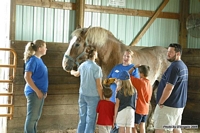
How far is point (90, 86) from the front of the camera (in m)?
4.39

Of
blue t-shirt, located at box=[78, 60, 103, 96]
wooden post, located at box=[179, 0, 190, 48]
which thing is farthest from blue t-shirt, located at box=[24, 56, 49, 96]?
wooden post, located at box=[179, 0, 190, 48]

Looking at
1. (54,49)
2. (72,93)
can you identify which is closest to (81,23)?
(54,49)

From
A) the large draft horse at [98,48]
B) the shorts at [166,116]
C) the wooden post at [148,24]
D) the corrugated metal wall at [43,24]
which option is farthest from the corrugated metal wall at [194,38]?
the shorts at [166,116]

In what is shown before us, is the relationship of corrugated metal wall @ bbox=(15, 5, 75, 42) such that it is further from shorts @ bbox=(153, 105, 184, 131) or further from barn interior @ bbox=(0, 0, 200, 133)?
shorts @ bbox=(153, 105, 184, 131)

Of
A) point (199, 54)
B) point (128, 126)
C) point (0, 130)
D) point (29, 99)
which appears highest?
point (199, 54)

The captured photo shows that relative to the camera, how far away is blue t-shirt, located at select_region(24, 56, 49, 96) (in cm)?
430

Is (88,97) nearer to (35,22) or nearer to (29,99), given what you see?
(29,99)

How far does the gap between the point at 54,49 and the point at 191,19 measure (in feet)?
10.4

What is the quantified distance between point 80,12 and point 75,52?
1199mm

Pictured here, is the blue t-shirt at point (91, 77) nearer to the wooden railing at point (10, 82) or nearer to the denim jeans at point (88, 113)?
the denim jeans at point (88, 113)

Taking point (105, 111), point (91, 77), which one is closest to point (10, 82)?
point (91, 77)

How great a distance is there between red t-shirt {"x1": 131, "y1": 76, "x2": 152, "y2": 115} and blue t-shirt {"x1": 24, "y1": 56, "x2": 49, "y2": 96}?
1.24 meters

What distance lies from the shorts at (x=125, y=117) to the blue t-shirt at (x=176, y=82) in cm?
47

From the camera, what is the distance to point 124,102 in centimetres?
403
